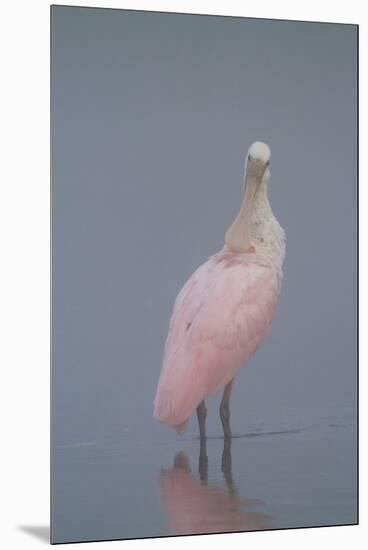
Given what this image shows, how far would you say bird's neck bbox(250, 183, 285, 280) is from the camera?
21.5 ft

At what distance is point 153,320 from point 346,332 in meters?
0.93

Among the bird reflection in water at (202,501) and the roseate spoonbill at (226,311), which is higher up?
the roseate spoonbill at (226,311)

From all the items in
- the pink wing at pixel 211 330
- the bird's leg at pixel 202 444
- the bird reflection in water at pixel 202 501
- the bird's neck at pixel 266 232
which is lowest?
the bird reflection in water at pixel 202 501

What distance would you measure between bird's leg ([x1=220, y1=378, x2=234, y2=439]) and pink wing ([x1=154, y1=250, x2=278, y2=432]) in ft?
0.12

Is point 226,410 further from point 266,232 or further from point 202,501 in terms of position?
point 266,232

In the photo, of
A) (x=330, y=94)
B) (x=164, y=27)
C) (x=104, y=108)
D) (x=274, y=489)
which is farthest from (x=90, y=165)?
(x=274, y=489)

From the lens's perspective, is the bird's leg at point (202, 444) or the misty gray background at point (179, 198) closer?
the misty gray background at point (179, 198)

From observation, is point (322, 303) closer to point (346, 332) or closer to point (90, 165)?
point (346, 332)

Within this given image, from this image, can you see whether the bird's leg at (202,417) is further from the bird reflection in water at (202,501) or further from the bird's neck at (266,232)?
the bird's neck at (266,232)

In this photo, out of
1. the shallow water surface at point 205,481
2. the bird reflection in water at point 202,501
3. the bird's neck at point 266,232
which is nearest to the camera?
the shallow water surface at point 205,481

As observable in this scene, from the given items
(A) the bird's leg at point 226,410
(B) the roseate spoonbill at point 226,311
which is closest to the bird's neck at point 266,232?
(B) the roseate spoonbill at point 226,311

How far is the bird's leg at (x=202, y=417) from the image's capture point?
647cm

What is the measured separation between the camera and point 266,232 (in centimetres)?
659

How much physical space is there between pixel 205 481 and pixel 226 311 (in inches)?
28.8
